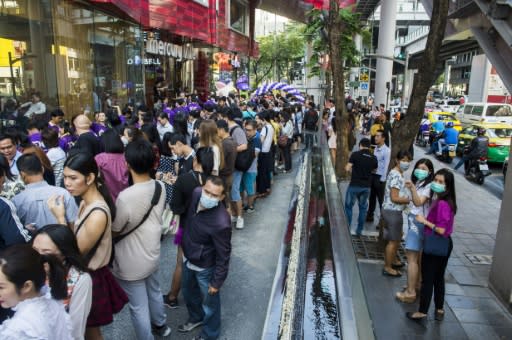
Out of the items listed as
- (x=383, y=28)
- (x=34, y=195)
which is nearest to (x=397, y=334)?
(x=34, y=195)

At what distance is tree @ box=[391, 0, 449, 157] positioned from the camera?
21.5ft

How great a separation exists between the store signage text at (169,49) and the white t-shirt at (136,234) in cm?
1575

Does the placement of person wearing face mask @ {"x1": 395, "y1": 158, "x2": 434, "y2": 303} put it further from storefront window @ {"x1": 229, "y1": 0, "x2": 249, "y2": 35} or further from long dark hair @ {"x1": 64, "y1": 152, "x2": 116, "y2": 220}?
storefront window @ {"x1": 229, "y1": 0, "x2": 249, "y2": 35}

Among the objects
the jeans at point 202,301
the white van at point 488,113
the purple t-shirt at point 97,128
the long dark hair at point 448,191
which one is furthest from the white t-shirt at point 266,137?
the white van at point 488,113

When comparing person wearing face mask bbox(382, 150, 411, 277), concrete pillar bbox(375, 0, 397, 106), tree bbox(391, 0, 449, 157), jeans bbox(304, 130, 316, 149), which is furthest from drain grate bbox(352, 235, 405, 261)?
concrete pillar bbox(375, 0, 397, 106)

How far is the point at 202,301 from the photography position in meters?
4.08

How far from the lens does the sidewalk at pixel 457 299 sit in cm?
510

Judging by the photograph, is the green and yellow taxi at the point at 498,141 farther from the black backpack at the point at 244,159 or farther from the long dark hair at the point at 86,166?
the long dark hair at the point at 86,166

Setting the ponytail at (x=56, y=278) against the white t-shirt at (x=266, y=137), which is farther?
the white t-shirt at (x=266, y=137)

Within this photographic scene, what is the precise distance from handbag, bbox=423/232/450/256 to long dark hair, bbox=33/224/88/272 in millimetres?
3700

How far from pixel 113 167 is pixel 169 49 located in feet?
52.8

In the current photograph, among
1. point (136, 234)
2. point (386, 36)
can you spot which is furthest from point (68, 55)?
point (386, 36)

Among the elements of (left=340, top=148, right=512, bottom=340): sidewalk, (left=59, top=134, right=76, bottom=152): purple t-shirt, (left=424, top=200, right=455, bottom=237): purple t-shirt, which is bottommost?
(left=340, top=148, right=512, bottom=340): sidewalk

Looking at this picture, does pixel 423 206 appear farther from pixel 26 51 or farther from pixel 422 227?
pixel 26 51
